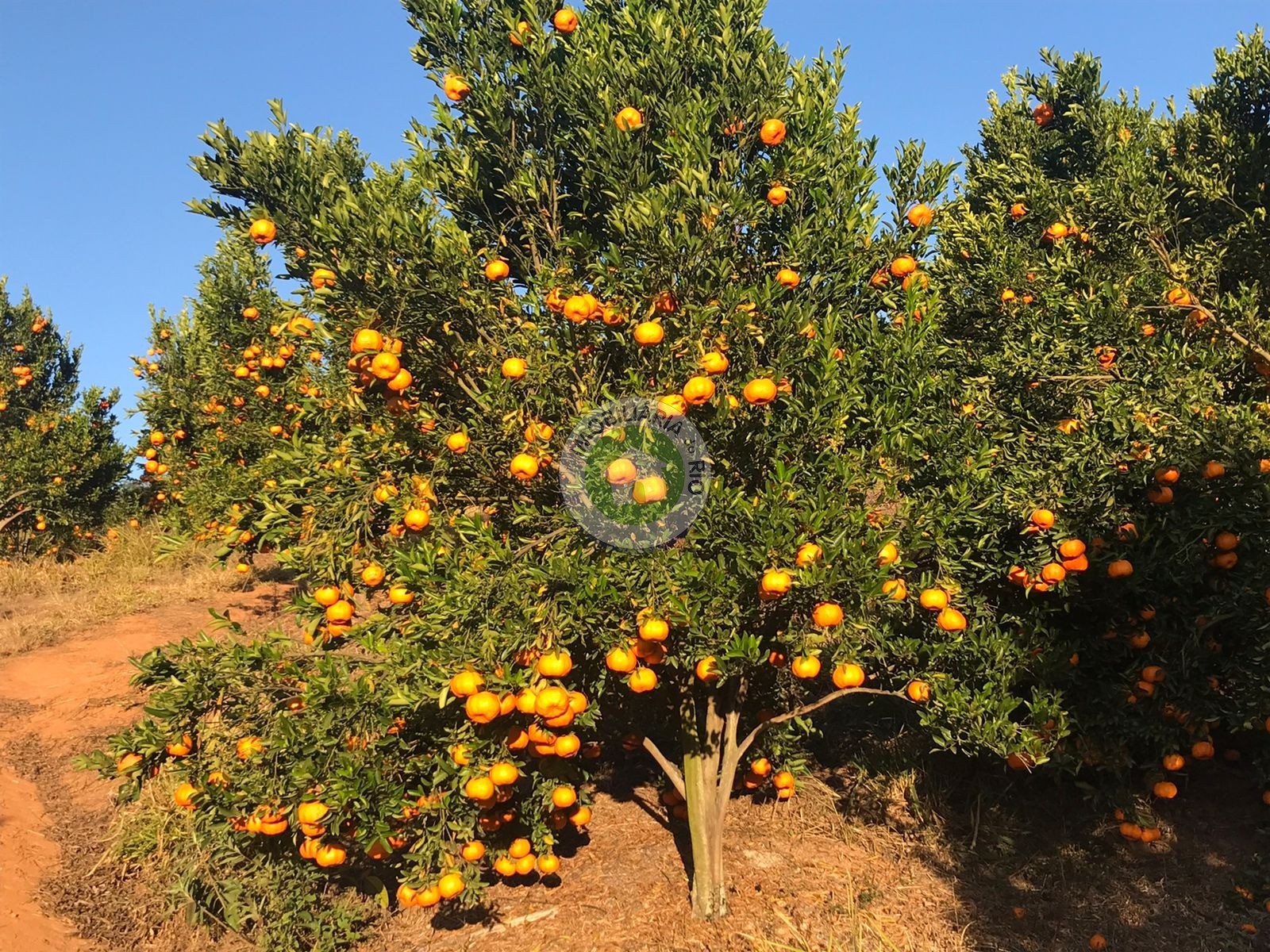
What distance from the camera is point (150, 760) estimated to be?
4.14 meters

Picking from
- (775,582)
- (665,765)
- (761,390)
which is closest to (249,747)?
(665,765)

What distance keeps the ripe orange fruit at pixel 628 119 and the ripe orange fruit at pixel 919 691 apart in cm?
381

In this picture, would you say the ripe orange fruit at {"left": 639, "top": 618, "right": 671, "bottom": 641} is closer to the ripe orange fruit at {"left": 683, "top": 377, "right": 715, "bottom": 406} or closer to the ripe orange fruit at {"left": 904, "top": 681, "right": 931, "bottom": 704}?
the ripe orange fruit at {"left": 683, "top": 377, "right": 715, "bottom": 406}

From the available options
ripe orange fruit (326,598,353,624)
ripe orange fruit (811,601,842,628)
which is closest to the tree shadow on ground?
ripe orange fruit (811,601,842,628)

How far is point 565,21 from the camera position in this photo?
5.03 meters

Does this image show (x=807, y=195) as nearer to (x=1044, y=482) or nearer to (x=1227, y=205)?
(x=1044, y=482)

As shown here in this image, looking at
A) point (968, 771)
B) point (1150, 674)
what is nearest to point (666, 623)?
point (1150, 674)

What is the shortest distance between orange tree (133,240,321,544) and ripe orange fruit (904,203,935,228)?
6674 mm

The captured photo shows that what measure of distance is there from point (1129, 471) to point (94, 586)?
1612cm

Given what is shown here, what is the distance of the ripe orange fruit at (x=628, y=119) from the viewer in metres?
4.68

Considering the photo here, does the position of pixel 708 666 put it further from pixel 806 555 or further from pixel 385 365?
pixel 385 365

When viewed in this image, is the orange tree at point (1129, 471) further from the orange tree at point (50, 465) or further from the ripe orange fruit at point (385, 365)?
the orange tree at point (50, 465)

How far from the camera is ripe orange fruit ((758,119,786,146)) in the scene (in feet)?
15.4

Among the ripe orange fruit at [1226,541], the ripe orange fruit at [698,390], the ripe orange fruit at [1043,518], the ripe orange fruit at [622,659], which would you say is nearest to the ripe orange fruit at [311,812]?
the ripe orange fruit at [622,659]
